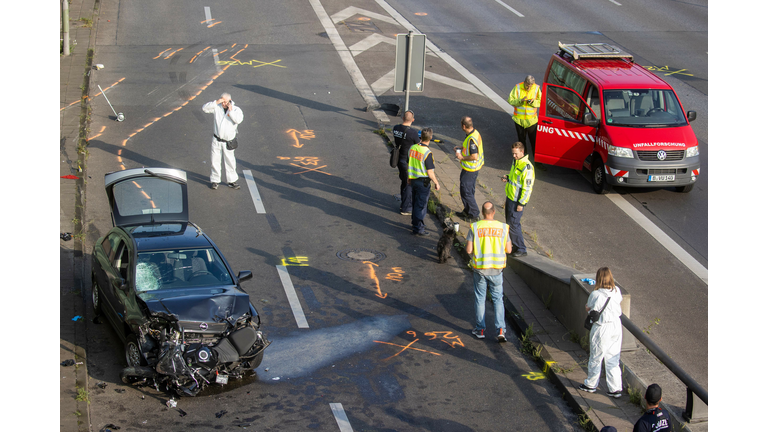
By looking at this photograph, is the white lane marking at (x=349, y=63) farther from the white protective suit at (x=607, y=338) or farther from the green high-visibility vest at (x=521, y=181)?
the white protective suit at (x=607, y=338)

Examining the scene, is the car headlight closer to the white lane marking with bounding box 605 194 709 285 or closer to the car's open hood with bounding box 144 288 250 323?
the white lane marking with bounding box 605 194 709 285

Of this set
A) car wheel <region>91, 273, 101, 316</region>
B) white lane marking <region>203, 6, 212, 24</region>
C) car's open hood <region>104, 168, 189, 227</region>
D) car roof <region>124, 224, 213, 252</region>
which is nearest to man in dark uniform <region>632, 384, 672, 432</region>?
car roof <region>124, 224, 213, 252</region>

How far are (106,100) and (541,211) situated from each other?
446 inches

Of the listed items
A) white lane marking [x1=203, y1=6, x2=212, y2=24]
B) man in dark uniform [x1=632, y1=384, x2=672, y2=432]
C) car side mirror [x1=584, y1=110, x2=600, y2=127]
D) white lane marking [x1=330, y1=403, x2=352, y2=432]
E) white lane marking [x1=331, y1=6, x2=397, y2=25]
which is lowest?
white lane marking [x1=330, y1=403, x2=352, y2=432]

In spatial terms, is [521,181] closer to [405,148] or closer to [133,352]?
[405,148]

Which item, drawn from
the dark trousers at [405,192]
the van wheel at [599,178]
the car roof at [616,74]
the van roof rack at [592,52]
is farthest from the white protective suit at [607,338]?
the van roof rack at [592,52]

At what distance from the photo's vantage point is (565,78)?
1683 cm

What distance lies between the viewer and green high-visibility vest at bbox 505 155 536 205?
38.1 feet

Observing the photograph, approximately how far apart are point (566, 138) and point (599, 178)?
42.3 inches

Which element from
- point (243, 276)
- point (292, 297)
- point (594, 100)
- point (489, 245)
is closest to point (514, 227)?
point (489, 245)

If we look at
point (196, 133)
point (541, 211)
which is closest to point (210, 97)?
point (196, 133)

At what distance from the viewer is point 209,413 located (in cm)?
812

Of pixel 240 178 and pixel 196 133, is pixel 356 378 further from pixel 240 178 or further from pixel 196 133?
pixel 196 133

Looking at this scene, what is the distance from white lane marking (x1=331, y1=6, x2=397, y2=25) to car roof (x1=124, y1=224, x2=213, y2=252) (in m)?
18.3
